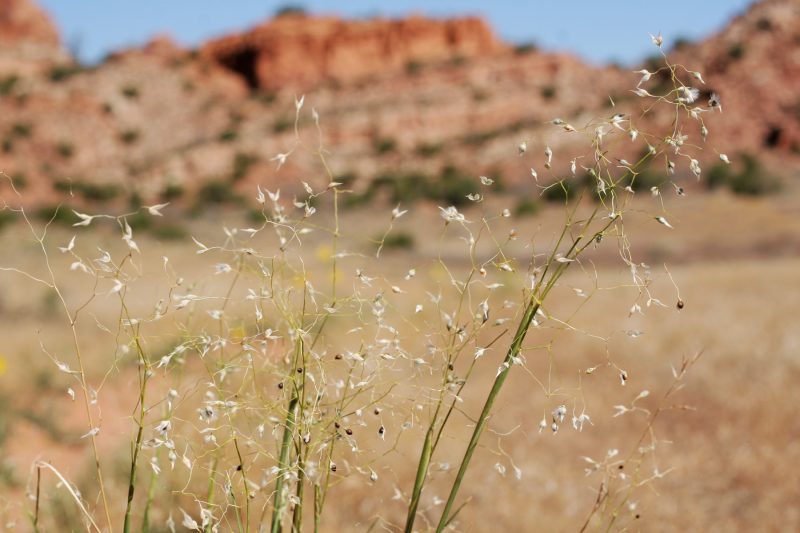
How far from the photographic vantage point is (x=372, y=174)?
38.0 m

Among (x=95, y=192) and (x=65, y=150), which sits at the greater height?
(x=65, y=150)

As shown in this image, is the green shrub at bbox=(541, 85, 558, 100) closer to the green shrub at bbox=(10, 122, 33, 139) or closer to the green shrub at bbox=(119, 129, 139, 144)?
the green shrub at bbox=(119, 129, 139, 144)

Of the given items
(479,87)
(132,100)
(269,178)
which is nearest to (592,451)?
(269,178)

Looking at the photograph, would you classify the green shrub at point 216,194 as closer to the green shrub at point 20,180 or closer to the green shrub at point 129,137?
the green shrub at point 20,180

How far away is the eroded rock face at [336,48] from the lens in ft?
165

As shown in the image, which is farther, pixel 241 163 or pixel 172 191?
pixel 241 163

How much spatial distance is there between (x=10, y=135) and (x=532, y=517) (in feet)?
136

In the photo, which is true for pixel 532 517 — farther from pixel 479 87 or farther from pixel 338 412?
pixel 479 87

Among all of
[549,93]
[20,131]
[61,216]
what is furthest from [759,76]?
[20,131]

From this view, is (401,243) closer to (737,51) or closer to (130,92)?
(737,51)

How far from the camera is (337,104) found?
45.7 metres

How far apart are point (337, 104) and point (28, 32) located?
2973 centimetres

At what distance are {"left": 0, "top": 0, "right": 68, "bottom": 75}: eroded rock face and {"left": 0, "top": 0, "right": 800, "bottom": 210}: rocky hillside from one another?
60 centimetres

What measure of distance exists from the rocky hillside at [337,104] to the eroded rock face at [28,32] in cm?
60
